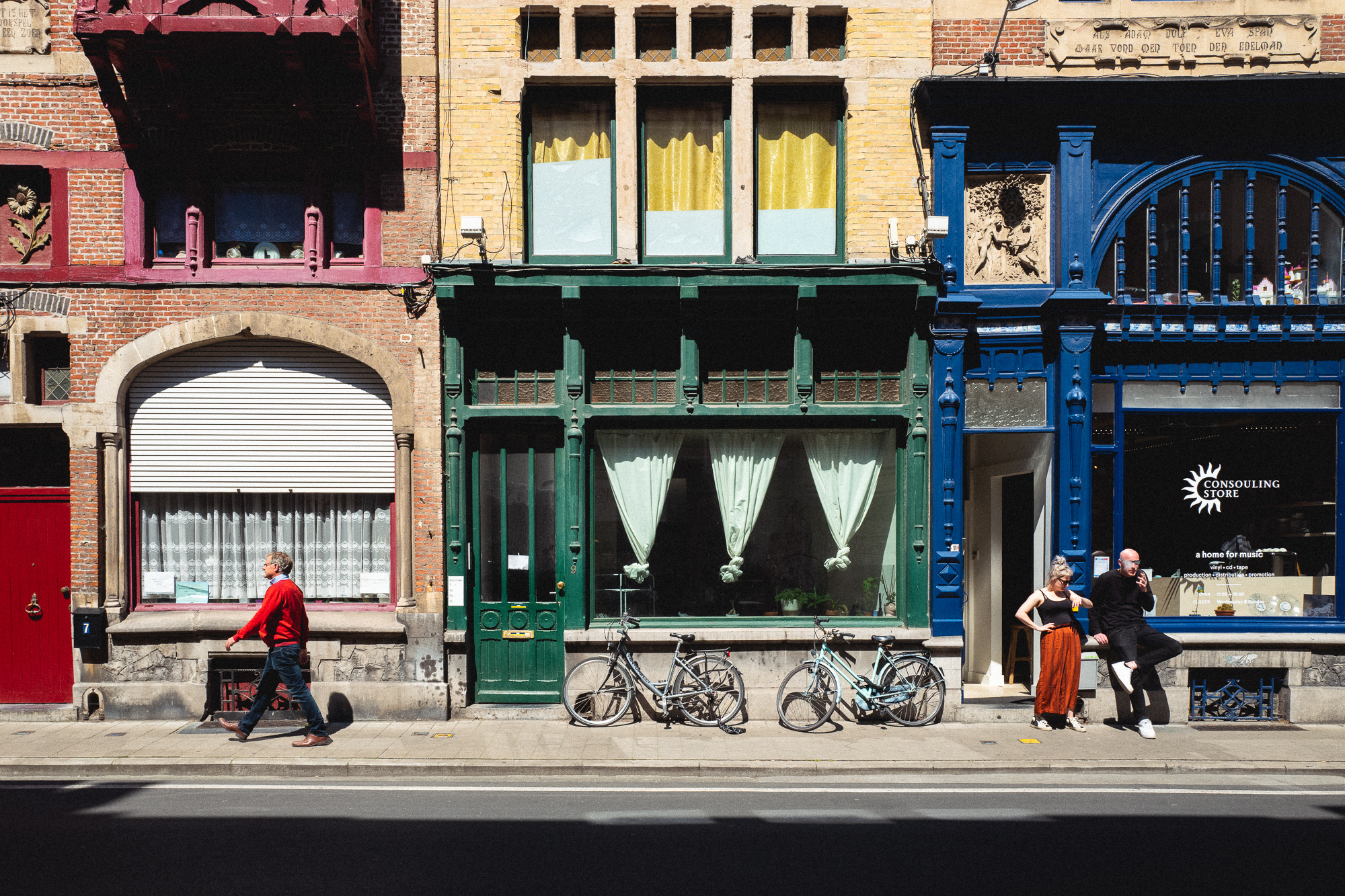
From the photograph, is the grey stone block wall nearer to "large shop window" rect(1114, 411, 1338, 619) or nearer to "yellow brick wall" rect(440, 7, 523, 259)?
"large shop window" rect(1114, 411, 1338, 619)

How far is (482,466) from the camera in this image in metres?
10.7

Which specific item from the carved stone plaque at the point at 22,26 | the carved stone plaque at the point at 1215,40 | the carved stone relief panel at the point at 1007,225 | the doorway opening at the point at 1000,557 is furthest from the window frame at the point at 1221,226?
the carved stone plaque at the point at 22,26

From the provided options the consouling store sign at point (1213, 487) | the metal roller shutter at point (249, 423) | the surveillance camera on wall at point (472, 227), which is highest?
the surveillance camera on wall at point (472, 227)

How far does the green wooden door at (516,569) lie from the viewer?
1052 cm

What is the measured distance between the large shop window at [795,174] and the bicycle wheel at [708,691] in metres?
5.04

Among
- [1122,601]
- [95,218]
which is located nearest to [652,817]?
[1122,601]

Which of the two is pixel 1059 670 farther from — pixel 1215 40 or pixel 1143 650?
pixel 1215 40

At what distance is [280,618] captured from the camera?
29.7ft

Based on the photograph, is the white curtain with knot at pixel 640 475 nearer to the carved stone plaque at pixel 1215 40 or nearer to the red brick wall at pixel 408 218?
the red brick wall at pixel 408 218

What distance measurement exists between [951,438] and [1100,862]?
5.35m

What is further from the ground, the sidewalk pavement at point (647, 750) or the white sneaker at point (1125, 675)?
the white sneaker at point (1125, 675)

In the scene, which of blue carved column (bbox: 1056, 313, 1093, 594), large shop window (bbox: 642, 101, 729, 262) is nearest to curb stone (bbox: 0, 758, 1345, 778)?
blue carved column (bbox: 1056, 313, 1093, 594)

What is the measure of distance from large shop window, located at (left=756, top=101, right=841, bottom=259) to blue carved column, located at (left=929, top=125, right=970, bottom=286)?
121 centimetres

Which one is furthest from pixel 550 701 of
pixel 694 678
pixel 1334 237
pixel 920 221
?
pixel 1334 237
